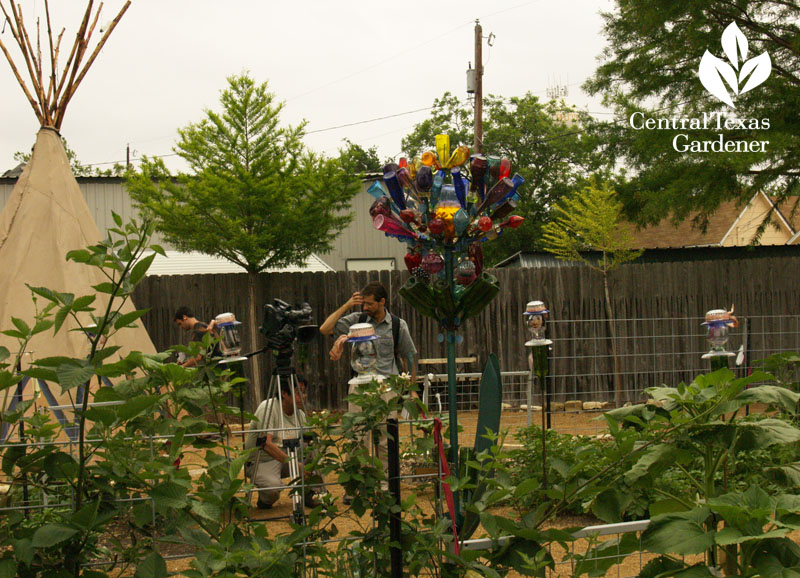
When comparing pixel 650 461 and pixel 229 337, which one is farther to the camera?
pixel 229 337

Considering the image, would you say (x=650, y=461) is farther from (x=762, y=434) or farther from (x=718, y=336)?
(x=718, y=336)

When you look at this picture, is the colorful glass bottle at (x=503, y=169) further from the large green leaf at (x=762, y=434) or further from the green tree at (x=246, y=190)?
the green tree at (x=246, y=190)

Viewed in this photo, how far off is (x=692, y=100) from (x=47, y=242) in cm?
900

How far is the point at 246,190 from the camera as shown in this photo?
10.3 m

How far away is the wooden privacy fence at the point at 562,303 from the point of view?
1051 centimetres

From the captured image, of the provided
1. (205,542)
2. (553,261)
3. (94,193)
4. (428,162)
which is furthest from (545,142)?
(205,542)

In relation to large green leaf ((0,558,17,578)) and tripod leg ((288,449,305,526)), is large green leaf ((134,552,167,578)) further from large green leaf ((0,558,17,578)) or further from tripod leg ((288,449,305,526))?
tripod leg ((288,449,305,526))

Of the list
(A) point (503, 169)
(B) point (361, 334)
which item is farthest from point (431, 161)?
(B) point (361, 334)

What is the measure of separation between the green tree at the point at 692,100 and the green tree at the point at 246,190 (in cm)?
454

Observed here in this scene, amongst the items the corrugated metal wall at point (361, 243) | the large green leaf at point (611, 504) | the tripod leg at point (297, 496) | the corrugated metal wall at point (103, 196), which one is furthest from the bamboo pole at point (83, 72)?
the corrugated metal wall at point (361, 243)

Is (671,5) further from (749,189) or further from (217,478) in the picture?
(217,478)

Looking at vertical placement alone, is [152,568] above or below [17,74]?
below

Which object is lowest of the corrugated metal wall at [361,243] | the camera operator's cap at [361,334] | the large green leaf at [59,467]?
the large green leaf at [59,467]

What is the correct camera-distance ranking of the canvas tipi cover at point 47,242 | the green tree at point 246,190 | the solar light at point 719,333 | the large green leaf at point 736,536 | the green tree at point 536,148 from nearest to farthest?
the large green leaf at point 736,536 < the solar light at point 719,333 < the canvas tipi cover at point 47,242 < the green tree at point 246,190 < the green tree at point 536,148
